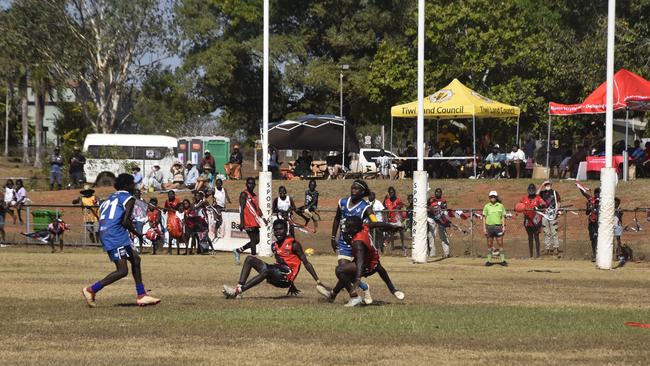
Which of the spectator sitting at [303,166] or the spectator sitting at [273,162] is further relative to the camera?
the spectator sitting at [303,166]

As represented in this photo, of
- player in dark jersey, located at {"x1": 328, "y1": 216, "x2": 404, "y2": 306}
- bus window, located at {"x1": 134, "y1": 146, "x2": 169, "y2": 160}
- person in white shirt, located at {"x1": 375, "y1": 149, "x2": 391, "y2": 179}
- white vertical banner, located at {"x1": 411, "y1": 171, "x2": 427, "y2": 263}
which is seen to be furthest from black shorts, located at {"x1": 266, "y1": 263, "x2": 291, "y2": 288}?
bus window, located at {"x1": 134, "y1": 146, "x2": 169, "y2": 160}

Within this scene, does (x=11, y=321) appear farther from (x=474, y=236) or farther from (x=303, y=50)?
(x=303, y=50)

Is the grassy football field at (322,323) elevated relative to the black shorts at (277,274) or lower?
lower

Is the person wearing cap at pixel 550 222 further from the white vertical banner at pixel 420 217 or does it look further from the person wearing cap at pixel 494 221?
the white vertical banner at pixel 420 217

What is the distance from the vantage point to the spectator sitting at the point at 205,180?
1666 inches

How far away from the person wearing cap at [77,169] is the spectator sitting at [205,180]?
271 inches

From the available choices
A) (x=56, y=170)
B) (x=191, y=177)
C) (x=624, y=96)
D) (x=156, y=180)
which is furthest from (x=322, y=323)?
(x=56, y=170)

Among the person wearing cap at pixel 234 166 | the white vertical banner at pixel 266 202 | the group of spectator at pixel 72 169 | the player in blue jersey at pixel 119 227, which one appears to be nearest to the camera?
the player in blue jersey at pixel 119 227

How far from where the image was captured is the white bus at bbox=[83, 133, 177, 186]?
50469 millimetres

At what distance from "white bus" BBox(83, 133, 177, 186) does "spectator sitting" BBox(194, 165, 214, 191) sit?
5783 mm

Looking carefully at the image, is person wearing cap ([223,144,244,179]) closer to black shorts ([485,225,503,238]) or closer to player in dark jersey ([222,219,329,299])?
black shorts ([485,225,503,238])

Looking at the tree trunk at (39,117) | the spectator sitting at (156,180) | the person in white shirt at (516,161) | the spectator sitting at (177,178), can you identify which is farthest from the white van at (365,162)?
the tree trunk at (39,117)

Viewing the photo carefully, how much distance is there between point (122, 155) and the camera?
Answer: 169 feet

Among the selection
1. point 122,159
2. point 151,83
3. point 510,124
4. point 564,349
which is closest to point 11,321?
point 564,349
